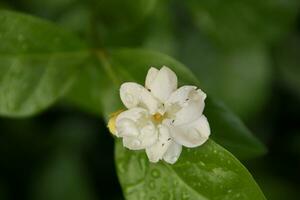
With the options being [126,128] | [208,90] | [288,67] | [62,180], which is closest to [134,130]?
[126,128]

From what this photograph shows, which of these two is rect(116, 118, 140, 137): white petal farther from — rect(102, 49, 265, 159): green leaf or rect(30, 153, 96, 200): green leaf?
rect(30, 153, 96, 200): green leaf

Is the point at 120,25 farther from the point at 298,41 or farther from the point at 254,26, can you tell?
the point at 298,41

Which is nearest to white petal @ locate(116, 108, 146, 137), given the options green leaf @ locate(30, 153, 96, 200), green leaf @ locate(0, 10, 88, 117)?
green leaf @ locate(0, 10, 88, 117)

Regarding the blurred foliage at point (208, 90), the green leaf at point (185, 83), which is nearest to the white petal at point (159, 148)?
the green leaf at point (185, 83)

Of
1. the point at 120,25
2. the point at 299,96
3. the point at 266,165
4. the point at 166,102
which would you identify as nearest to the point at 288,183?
the point at 266,165

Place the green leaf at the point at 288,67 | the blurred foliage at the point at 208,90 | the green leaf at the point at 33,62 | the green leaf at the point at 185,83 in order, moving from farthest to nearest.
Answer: the green leaf at the point at 288,67, the blurred foliage at the point at 208,90, the green leaf at the point at 33,62, the green leaf at the point at 185,83

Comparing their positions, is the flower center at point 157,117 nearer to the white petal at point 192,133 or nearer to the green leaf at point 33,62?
the white petal at point 192,133
